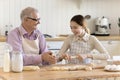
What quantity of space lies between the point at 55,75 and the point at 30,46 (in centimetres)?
61

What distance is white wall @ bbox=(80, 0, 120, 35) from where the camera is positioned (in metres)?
5.25

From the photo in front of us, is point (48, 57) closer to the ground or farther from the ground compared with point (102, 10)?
closer to the ground

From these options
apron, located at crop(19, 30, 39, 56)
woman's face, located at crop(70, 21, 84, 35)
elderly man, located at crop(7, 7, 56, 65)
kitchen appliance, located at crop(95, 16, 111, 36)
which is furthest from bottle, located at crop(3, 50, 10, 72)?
→ kitchen appliance, located at crop(95, 16, 111, 36)

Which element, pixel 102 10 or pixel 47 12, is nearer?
pixel 47 12

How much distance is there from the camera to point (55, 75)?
238 centimetres

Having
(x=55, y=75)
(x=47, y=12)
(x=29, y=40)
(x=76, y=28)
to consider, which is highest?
(x=47, y=12)

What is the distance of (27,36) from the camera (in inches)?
A: 114

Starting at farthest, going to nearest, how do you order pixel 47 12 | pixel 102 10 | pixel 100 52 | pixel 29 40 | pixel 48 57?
pixel 102 10 → pixel 47 12 → pixel 100 52 → pixel 29 40 → pixel 48 57

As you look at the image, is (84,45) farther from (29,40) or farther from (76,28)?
(29,40)

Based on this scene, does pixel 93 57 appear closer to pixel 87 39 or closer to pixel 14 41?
pixel 87 39

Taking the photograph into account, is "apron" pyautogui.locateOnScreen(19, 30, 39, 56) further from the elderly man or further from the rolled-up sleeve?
the rolled-up sleeve

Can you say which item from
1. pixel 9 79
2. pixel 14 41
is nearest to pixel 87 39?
pixel 14 41

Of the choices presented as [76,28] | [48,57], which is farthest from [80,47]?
[48,57]

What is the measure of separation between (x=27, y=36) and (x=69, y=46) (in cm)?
63
